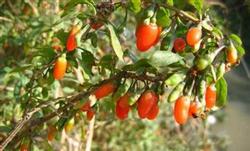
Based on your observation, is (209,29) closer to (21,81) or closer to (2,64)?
(21,81)

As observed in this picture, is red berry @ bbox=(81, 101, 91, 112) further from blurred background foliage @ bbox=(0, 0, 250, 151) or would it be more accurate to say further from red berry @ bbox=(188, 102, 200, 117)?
red berry @ bbox=(188, 102, 200, 117)

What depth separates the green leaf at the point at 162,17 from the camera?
1.14 m

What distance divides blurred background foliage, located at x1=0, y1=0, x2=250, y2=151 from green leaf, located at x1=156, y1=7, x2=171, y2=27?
0.08 metres

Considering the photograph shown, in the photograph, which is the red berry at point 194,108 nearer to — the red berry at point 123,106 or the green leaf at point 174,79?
the green leaf at point 174,79

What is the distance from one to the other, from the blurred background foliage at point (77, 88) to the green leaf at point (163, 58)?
155mm

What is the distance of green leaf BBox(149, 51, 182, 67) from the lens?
3.59ft

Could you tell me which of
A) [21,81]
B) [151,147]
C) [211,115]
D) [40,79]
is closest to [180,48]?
[40,79]

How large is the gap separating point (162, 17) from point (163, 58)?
0.09 metres

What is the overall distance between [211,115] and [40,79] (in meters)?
3.43

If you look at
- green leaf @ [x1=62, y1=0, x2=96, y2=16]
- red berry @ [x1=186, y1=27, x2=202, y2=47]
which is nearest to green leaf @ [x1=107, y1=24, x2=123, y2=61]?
green leaf @ [x1=62, y1=0, x2=96, y2=16]

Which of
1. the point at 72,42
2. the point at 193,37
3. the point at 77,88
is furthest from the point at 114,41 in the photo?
the point at 77,88

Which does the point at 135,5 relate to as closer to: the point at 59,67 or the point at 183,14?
the point at 183,14

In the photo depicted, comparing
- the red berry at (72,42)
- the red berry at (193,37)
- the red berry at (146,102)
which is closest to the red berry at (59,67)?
the red berry at (72,42)

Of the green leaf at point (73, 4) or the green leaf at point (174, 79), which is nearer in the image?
the green leaf at point (174, 79)
